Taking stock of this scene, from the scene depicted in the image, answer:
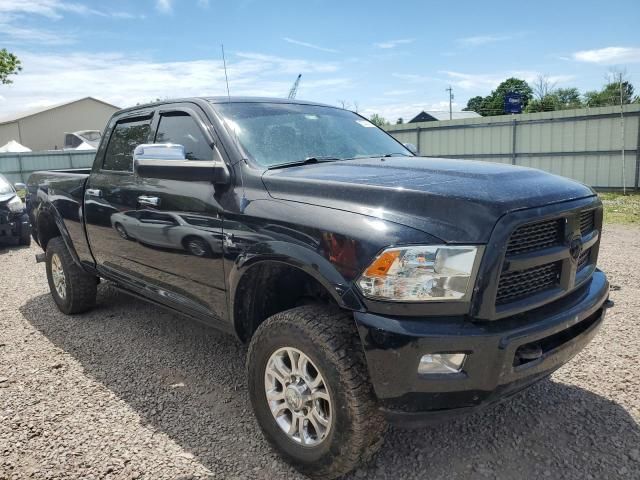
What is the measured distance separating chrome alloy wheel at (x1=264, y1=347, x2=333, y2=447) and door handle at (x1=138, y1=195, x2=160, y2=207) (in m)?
1.41

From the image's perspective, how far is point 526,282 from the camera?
2330mm

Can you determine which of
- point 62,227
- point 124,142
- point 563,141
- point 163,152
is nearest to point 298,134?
point 163,152

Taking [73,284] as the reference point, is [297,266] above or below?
above

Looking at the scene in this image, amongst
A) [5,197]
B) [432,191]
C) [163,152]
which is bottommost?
[5,197]

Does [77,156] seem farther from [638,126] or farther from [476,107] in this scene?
[476,107]

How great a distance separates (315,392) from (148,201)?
5.91 ft

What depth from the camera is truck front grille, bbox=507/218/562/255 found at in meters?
2.23

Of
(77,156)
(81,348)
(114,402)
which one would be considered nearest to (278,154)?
(114,402)

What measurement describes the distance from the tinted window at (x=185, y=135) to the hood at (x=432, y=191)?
63 cm

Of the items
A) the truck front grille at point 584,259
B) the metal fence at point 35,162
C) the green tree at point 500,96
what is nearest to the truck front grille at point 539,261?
the truck front grille at point 584,259

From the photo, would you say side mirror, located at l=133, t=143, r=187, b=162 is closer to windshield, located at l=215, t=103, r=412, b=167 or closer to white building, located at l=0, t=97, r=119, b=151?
windshield, located at l=215, t=103, r=412, b=167

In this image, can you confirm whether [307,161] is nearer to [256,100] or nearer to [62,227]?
[256,100]

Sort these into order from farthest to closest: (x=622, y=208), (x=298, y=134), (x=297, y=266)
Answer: (x=622, y=208) → (x=298, y=134) → (x=297, y=266)

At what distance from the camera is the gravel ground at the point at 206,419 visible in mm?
2645
